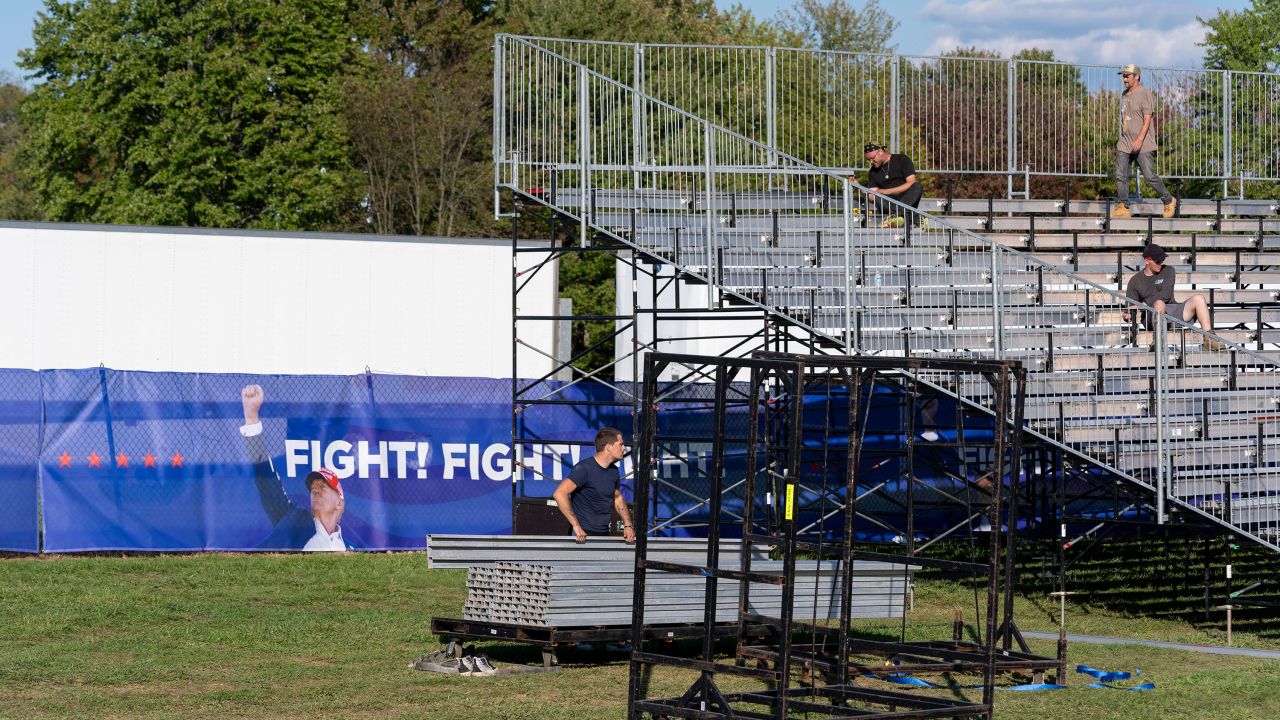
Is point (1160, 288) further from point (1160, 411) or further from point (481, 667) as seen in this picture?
point (481, 667)

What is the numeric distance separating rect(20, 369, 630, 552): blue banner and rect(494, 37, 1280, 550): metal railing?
3.29 meters

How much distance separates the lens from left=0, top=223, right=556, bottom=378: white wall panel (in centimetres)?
2217

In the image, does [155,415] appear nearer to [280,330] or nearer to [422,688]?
[280,330]

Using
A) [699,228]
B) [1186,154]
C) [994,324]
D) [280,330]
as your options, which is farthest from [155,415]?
[1186,154]

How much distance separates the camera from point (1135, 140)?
862 inches

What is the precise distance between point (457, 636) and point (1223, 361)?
346 inches

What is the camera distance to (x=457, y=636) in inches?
504

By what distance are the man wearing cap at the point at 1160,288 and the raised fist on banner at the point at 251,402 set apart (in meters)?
10.7

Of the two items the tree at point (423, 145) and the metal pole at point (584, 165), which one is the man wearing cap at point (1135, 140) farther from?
the tree at point (423, 145)

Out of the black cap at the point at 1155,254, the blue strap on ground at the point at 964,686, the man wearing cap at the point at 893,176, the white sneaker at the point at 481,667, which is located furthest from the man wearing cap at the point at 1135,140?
the white sneaker at the point at 481,667

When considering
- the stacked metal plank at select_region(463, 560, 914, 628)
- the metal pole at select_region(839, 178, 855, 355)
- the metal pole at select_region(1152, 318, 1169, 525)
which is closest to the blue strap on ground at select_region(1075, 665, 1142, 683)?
the stacked metal plank at select_region(463, 560, 914, 628)

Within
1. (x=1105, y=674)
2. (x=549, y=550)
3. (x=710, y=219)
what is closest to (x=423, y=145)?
(x=710, y=219)

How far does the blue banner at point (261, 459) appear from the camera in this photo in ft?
→ 64.8

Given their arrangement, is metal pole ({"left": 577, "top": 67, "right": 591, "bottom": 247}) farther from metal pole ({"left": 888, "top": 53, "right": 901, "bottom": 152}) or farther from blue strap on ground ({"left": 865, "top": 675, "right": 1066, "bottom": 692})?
blue strap on ground ({"left": 865, "top": 675, "right": 1066, "bottom": 692})
